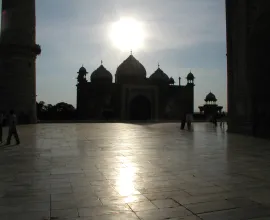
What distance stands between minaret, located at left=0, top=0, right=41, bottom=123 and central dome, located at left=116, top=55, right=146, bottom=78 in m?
20.4

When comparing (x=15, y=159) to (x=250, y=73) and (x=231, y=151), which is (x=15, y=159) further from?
(x=250, y=73)

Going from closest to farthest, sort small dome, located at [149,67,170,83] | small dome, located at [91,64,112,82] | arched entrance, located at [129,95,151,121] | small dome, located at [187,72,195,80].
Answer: arched entrance, located at [129,95,151,121], small dome, located at [91,64,112,82], small dome, located at [149,67,170,83], small dome, located at [187,72,195,80]

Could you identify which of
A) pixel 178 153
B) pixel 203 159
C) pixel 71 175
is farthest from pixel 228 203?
pixel 178 153

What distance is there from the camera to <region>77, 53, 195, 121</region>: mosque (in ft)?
137

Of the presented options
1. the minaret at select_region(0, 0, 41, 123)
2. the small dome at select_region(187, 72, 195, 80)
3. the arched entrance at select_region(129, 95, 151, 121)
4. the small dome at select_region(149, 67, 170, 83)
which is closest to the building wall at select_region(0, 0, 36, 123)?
the minaret at select_region(0, 0, 41, 123)

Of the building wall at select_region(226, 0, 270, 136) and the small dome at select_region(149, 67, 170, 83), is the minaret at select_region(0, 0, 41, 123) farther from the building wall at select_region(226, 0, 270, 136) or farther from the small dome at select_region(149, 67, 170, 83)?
the small dome at select_region(149, 67, 170, 83)

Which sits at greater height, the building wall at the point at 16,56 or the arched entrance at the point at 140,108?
the building wall at the point at 16,56

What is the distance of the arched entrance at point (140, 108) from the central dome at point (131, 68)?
4046 millimetres

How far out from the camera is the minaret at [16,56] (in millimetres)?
24281

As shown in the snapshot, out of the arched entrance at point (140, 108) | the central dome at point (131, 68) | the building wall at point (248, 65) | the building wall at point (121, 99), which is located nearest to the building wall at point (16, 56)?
the building wall at point (248, 65)

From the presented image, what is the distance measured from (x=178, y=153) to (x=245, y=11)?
898cm

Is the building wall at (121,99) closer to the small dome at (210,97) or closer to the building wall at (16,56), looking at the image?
the small dome at (210,97)

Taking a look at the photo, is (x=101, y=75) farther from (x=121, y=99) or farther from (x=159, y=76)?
(x=159, y=76)

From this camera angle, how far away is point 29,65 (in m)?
25.3
